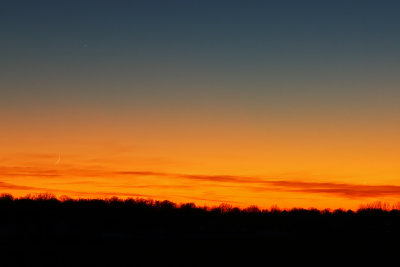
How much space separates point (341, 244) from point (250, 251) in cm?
368

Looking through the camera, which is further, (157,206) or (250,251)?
(157,206)

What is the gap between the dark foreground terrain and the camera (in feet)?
54.6

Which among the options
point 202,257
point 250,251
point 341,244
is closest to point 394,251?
point 341,244

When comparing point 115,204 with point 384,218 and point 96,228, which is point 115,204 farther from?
point 384,218

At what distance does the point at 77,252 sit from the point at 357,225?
537 inches

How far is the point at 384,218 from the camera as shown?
2895 cm

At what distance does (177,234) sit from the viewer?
21062 mm

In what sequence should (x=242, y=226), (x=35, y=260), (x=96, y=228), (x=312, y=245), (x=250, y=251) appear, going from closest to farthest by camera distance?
(x=35, y=260), (x=250, y=251), (x=312, y=245), (x=96, y=228), (x=242, y=226)

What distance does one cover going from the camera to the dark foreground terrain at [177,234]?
16.7 m

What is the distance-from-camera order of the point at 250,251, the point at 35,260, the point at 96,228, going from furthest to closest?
the point at 96,228 < the point at 250,251 < the point at 35,260

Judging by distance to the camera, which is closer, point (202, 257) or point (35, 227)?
point (202, 257)

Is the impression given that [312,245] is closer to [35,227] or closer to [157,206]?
[35,227]

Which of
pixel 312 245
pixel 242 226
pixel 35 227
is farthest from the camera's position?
pixel 242 226

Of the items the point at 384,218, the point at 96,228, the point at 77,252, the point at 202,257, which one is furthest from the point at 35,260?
the point at 384,218
